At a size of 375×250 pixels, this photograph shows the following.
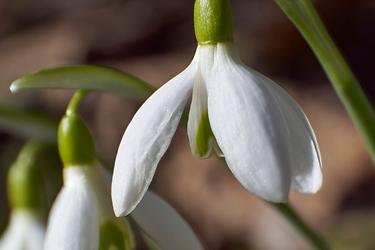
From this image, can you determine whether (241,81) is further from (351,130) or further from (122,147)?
(351,130)

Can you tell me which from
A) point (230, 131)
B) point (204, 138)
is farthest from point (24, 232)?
point (230, 131)

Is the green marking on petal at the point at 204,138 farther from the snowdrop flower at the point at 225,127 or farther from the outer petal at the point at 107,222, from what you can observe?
the outer petal at the point at 107,222

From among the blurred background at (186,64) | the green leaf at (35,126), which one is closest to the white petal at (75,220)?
the green leaf at (35,126)

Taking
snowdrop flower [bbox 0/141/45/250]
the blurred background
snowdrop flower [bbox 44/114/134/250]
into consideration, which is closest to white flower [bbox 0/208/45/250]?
snowdrop flower [bbox 0/141/45/250]

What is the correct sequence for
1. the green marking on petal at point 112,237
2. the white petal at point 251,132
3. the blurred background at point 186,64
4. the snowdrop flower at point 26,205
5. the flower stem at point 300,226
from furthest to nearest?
the blurred background at point 186,64, the snowdrop flower at point 26,205, the flower stem at point 300,226, the green marking on petal at point 112,237, the white petal at point 251,132

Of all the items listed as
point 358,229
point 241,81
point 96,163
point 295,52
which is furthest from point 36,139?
point 295,52

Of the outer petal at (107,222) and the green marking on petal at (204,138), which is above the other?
the green marking on petal at (204,138)
